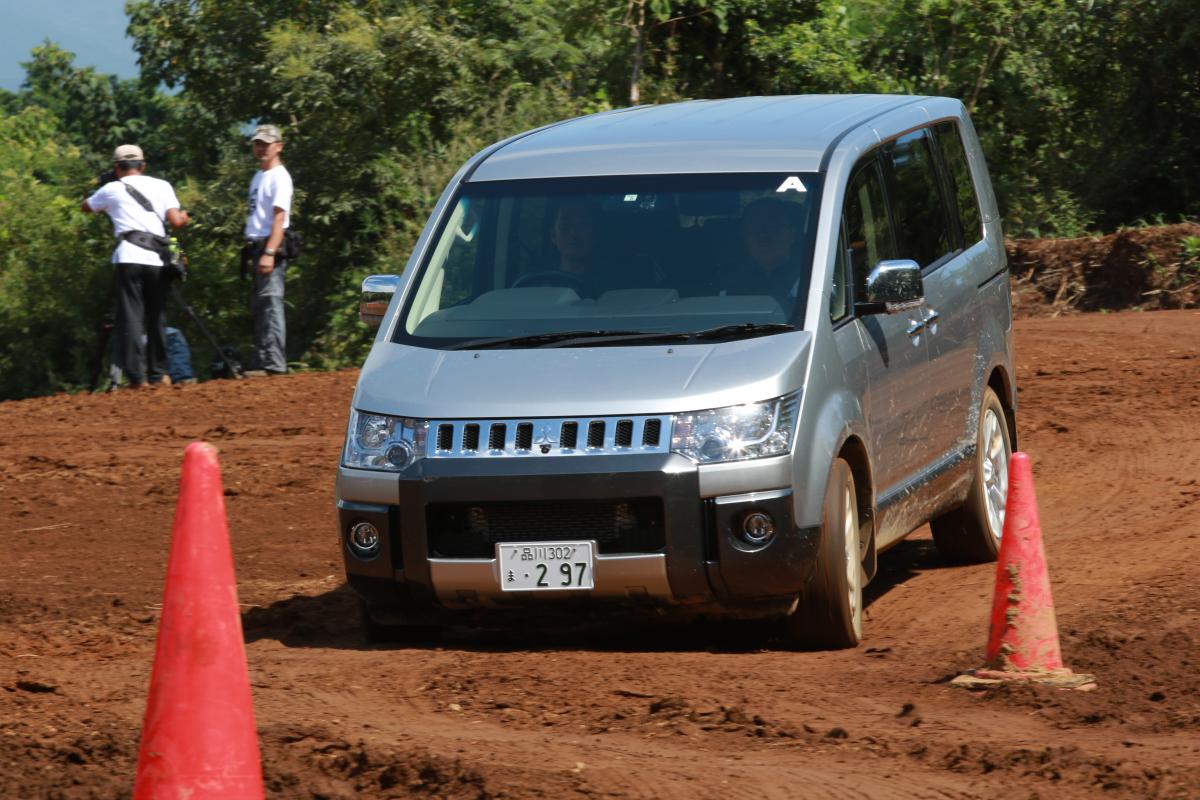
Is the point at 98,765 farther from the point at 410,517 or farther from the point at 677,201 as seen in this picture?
the point at 677,201

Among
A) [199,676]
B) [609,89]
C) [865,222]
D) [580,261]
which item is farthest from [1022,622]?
[609,89]

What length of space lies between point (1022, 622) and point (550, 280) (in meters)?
2.24

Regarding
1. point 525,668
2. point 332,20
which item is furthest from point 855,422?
point 332,20

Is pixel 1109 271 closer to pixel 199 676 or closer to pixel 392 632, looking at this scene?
pixel 392 632

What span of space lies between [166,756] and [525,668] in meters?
2.14

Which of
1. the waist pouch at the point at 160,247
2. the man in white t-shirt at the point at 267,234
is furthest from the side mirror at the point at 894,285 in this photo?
the waist pouch at the point at 160,247

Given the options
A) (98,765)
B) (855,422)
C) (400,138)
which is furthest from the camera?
(400,138)

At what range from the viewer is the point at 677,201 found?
707 cm

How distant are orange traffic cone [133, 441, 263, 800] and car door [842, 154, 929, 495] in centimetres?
321

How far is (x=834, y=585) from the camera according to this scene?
637 centimetres

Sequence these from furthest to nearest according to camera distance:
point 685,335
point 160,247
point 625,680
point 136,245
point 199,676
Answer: point 160,247 < point 136,245 < point 685,335 < point 625,680 < point 199,676

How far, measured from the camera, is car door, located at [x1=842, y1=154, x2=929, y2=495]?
276 inches

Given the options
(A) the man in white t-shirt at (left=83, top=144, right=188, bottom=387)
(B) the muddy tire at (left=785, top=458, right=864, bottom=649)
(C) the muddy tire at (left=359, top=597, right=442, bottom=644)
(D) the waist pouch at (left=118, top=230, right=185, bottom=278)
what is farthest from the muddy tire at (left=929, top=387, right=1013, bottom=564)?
(D) the waist pouch at (left=118, top=230, right=185, bottom=278)

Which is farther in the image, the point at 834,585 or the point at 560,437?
the point at 834,585
